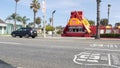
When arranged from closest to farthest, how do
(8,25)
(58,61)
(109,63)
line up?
1. (109,63)
2. (58,61)
3. (8,25)

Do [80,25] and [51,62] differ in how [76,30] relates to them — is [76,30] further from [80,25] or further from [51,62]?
[51,62]

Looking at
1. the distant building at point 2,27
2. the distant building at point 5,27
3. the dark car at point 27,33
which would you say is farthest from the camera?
the distant building at point 5,27

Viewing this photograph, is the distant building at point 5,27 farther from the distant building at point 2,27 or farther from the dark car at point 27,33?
the dark car at point 27,33

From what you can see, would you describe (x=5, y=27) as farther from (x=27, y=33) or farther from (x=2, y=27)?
(x=27, y=33)

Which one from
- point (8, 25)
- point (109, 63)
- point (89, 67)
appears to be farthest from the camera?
point (8, 25)

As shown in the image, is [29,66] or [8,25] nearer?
[29,66]

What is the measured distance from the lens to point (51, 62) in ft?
44.1

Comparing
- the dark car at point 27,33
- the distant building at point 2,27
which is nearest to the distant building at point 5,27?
the distant building at point 2,27

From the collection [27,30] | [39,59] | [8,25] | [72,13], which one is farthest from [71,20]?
[39,59]

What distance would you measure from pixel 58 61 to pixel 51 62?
1.30ft

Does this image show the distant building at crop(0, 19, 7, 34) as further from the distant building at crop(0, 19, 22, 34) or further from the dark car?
the dark car

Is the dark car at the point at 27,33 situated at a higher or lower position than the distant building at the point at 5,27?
lower

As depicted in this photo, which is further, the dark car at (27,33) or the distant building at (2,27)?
the distant building at (2,27)

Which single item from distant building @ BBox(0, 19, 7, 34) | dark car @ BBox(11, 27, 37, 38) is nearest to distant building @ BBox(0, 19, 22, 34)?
distant building @ BBox(0, 19, 7, 34)
